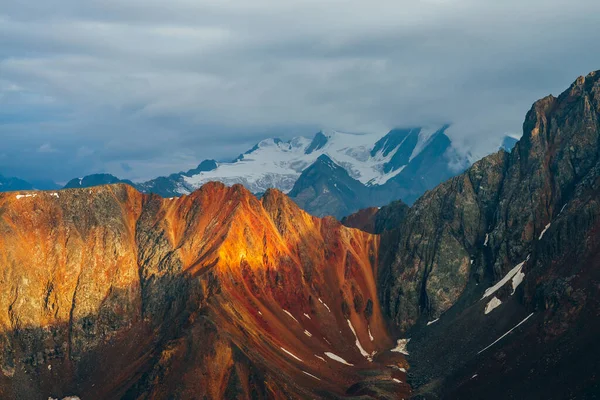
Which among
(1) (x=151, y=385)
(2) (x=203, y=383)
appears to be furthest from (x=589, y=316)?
(1) (x=151, y=385)

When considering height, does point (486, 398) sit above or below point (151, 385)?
below

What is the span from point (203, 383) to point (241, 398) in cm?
1476

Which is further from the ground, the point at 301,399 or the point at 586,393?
the point at 301,399

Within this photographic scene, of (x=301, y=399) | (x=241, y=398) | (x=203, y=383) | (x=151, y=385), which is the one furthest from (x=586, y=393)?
(x=151, y=385)

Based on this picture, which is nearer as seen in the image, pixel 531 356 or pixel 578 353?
pixel 578 353

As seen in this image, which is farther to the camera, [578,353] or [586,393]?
[578,353]

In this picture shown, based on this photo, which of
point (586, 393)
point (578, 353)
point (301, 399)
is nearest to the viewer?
point (586, 393)

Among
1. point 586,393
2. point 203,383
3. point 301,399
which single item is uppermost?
point 203,383

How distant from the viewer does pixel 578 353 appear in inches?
7367

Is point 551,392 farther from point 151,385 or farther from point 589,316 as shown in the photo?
point 151,385

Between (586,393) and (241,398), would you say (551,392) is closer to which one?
(586,393)

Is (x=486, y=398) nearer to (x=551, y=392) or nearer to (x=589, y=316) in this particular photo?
(x=551, y=392)

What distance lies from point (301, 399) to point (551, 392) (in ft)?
262

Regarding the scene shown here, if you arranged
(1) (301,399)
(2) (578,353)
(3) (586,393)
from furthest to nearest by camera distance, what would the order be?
(1) (301,399), (2) (578,353), (3) (586,393)
